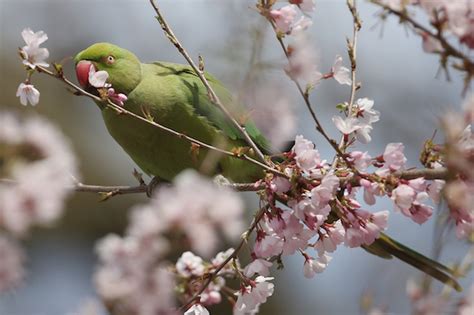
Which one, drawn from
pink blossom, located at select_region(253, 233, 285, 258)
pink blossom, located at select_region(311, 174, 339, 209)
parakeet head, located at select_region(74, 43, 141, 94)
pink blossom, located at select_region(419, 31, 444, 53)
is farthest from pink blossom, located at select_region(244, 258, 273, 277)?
parakeet head, located at select_region(74, 43, 141, 94)

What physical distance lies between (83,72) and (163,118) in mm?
326

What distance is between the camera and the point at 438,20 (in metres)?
1.16

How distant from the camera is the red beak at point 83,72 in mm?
2439

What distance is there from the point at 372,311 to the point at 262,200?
0.49m

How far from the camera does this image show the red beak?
96.0 inches

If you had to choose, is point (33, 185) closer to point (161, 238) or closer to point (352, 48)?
point (161, 238)

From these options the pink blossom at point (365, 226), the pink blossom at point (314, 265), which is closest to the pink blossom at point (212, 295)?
the pink blossom at point (314, 265)

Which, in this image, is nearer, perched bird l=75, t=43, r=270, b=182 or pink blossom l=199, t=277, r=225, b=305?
pink blossom l=199, t=277, r=225, b=305

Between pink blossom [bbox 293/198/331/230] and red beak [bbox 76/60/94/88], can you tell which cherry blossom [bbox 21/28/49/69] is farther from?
red beak [bbox 76/60/94/88]

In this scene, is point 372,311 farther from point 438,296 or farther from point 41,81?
point 41,81

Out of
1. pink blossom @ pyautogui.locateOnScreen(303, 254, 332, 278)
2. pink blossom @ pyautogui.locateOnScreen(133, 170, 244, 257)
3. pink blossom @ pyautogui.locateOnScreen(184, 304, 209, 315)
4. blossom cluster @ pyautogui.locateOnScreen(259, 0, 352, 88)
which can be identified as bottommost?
pink blossom @ pyautogui.locateOnScreen(184, 304, 209, 315)

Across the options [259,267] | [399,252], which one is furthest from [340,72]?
[399,252]

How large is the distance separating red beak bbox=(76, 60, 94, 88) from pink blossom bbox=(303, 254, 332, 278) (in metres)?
1.11

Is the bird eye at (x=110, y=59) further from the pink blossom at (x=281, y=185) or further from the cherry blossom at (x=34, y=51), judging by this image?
the pink blossom at (x=281, y=185)
